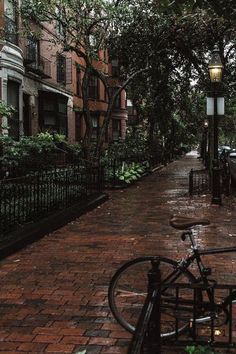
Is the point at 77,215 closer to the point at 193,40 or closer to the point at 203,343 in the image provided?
the point at 203,343

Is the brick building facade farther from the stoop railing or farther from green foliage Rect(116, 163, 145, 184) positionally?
Result: the stoop railing

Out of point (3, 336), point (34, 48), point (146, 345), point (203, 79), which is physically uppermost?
point (34, 48)

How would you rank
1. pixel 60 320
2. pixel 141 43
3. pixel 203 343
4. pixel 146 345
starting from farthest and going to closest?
pixel 141 43 → pixel 60 320 → pixel 203 343 → pixel 146 345

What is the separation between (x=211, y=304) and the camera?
4164mm

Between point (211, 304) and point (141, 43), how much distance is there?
17.6m

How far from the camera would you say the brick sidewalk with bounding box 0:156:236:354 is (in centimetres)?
438

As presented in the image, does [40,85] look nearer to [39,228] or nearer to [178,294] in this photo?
[39,228]

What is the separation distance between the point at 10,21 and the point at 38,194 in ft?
36.9

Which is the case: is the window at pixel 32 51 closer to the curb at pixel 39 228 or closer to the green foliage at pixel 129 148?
the green foliage at pixel 129 148

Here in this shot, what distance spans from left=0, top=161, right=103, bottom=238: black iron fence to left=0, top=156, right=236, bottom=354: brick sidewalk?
21.8 inches

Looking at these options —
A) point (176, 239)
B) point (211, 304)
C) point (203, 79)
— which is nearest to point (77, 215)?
point (176, 239)

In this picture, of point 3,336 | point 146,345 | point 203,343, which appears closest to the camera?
point 146,345

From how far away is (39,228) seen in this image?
29.2ft

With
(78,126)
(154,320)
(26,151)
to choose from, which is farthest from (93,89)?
(154,320)
